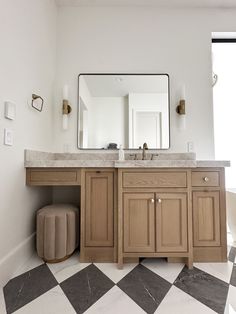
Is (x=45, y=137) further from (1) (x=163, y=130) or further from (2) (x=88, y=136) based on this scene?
(1) (x=163, y=130)

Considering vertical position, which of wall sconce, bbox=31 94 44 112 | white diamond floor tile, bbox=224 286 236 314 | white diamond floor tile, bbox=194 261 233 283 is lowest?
white diamond floor tile, bbox=194 261 233 283

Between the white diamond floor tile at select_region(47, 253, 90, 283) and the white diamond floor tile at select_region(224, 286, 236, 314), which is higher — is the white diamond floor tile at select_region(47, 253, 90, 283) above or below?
below

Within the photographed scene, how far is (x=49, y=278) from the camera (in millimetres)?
1242

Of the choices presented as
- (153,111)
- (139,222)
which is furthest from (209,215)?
(153,111)

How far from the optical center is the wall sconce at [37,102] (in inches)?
62.5

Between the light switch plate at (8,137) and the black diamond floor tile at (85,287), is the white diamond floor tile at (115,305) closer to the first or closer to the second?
the black diamond floor tile at (85,287)

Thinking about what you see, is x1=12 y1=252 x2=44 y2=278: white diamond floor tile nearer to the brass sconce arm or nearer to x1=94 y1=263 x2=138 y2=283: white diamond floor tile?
x1=94 y1=263 x2=138 y2=283: white diamond floor tile

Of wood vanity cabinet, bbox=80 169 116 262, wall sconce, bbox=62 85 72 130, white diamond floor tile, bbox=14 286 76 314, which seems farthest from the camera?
wall sconce, bbox=62 85 72 130

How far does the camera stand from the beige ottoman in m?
1.41

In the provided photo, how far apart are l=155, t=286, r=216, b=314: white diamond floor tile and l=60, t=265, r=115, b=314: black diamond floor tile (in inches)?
13.7

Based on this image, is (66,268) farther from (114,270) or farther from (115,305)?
(115,305)

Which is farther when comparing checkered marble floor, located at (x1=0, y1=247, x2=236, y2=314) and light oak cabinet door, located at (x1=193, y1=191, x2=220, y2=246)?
light oak cabinet door, located at (x1=193, y1=191, x2=220, y2=246)

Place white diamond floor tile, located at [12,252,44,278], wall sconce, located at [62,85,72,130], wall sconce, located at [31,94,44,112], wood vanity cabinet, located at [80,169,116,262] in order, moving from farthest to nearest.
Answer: wall sconce, located at [62,85,72,130]
wall sconce, located at [31,94,44,112]
wood vanity cabinet, located at [80,169,116,262]
white diamond floor tile, located at [12,252,44,278]

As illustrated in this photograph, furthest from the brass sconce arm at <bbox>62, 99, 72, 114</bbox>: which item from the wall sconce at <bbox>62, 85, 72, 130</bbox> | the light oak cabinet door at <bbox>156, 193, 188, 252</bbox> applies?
the light oak cabinet door at <bbox>156, 193, 188, 252</bbox>
